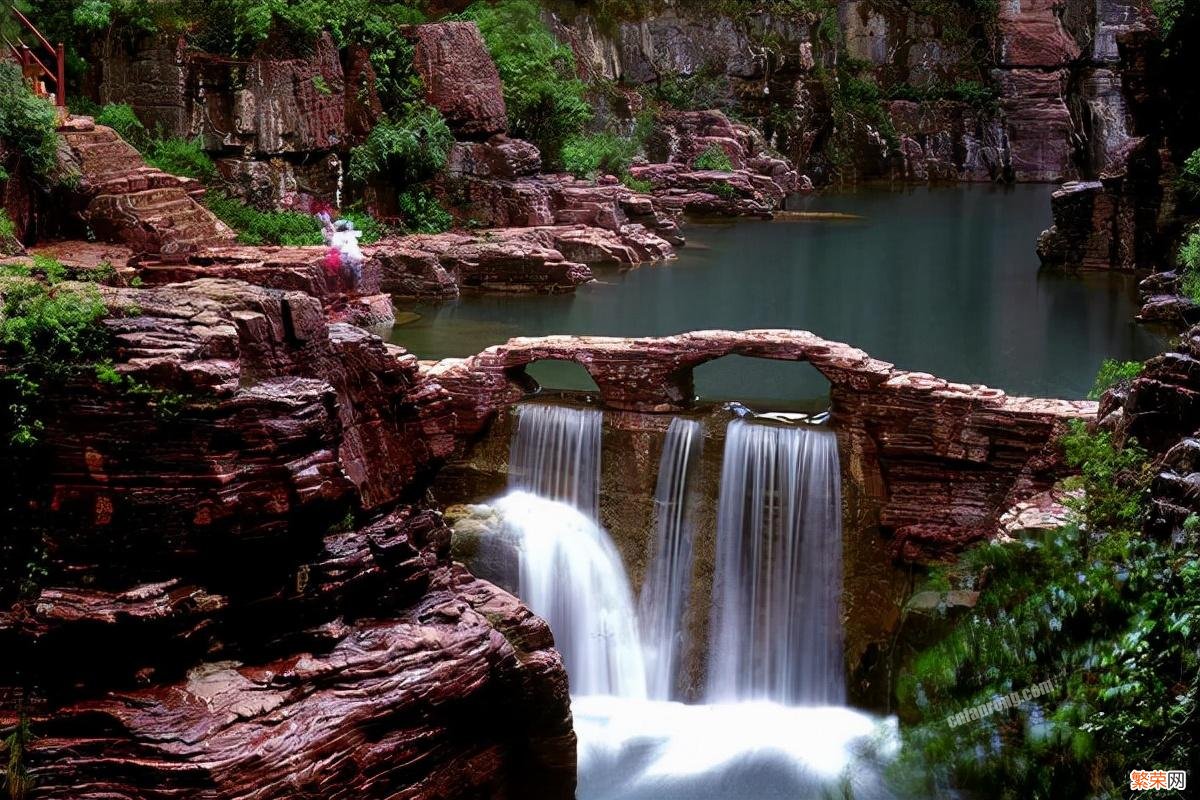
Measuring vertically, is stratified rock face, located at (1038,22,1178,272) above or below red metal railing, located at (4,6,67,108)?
below

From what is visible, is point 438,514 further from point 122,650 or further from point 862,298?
Result: point 862,298

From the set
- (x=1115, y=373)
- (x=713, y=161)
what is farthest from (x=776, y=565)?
(x=713, y=161)

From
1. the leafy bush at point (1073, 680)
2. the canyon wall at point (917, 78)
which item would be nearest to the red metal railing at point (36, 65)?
the leafy bush at point (1073, 680)

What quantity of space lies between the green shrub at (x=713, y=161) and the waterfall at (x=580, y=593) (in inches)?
907

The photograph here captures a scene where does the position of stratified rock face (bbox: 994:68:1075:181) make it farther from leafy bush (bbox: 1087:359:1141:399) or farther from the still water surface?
leafy bush (bbox: 1087:359:1141:399)

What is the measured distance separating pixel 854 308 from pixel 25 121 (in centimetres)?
1353

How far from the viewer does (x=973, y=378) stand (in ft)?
61.4

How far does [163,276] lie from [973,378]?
1123 centimetres

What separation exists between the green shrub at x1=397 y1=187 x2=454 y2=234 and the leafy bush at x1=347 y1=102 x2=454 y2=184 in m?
0.34

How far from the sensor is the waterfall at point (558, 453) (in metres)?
15.3

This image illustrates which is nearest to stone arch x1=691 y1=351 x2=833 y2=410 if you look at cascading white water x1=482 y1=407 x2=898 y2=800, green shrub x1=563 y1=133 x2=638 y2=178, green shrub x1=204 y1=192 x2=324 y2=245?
cascading white water x1=482 y1=407 x2=898 y2=800

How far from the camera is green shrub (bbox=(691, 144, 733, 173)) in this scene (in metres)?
36.7

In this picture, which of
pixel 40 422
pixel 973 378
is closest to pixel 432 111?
pixel 973 378

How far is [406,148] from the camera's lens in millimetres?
27469
